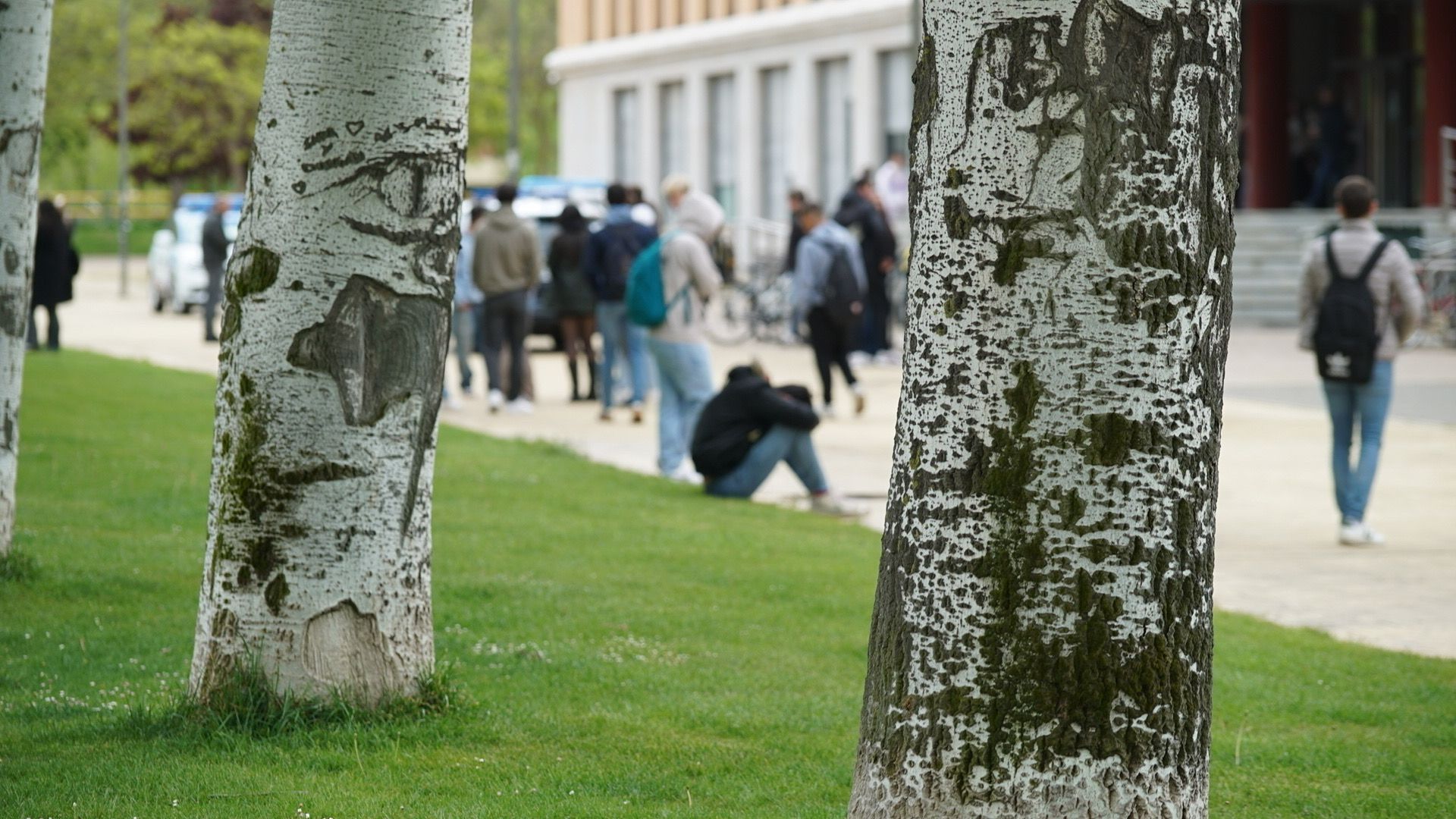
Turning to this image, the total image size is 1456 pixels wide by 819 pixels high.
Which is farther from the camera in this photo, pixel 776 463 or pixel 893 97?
pixel 893 97

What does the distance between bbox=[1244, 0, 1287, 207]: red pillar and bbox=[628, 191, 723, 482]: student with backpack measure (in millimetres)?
23538

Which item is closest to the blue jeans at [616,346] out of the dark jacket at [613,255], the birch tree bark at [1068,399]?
the dark jacket at [613,255]

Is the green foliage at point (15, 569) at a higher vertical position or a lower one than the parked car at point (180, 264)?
lower

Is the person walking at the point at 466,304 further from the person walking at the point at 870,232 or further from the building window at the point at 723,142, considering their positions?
the building window at the point at 723,142

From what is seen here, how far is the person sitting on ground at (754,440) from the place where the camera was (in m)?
11.1

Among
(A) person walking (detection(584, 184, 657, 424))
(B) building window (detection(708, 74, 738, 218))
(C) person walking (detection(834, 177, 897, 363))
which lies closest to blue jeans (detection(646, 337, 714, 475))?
Result: (A) person walking (detection(584, 184, 657, 424))

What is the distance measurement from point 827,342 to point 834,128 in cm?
2596

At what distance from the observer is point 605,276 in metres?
16.7

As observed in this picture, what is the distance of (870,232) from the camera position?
2150 centimetres

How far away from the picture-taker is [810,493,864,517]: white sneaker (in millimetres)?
11234

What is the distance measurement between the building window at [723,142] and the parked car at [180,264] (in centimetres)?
1385

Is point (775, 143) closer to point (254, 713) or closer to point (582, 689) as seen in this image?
point (582, 689)

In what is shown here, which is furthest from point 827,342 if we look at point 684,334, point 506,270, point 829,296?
point 684,334

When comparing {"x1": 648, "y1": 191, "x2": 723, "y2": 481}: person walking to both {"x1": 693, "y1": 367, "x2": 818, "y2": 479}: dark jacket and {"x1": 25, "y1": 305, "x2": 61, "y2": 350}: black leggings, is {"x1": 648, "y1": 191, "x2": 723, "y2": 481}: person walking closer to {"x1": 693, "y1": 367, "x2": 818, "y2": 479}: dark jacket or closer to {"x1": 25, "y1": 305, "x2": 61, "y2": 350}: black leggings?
{"x1": 693, "y1": 367, "x2": 818, "y2": 479}: dark jacket
